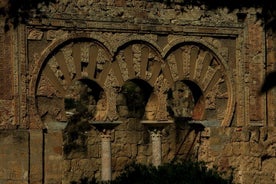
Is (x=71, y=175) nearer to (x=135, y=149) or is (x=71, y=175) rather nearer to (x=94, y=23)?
(x=135, y=149)

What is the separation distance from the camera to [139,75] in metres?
14.1

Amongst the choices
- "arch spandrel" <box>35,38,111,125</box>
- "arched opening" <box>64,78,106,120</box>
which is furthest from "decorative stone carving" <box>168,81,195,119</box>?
"arch spandrel" <box>35,38,111,125</box>

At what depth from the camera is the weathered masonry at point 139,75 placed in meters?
13.1

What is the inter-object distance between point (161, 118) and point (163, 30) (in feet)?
5.19

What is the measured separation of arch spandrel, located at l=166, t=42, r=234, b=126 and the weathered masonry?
0.02 metres

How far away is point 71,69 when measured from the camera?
1355 centimetres

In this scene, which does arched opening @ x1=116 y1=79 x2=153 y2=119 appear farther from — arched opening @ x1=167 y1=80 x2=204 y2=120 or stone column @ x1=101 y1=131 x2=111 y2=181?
stone column @ x1=101 y1=131 x2=111 y2=181

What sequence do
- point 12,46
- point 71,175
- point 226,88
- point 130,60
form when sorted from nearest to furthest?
point 12,46, point 130,60, point 226,88, point 71,175

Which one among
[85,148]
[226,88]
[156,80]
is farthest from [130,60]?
[85,148]

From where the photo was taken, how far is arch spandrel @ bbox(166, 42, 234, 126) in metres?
14.5

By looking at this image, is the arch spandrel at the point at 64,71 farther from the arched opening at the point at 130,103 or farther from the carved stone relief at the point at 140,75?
the arched opening at the point at 130,103

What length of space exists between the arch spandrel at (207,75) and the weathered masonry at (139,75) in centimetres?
2

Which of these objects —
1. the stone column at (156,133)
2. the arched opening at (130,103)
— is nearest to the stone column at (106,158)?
the stone column at (156,133)

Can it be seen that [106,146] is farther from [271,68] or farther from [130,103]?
[130,103]
